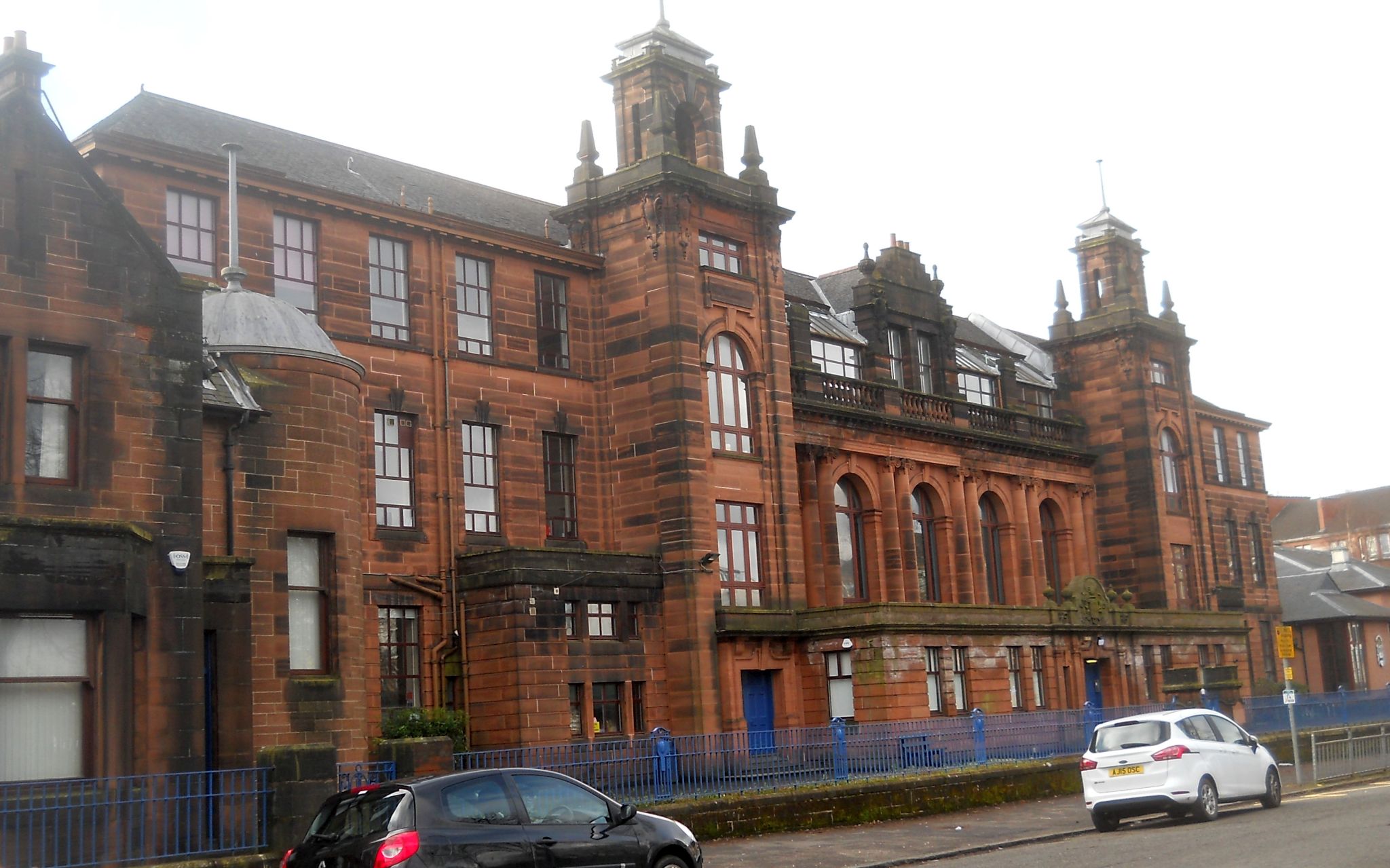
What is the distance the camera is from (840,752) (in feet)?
82.1

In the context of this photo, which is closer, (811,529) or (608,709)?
(608,709)

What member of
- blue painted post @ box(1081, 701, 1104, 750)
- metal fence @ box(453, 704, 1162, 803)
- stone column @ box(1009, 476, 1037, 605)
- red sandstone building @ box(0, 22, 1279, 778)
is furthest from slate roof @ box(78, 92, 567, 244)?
stone column @ box(1009, 476, 1037, 605)

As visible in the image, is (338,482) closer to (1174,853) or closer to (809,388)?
(1174,853)

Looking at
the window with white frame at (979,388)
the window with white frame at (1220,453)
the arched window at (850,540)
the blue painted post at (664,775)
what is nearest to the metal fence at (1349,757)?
the blue painted post at (664,775)

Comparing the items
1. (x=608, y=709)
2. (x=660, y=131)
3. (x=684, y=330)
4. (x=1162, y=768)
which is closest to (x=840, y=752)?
(x=1162, y=768)

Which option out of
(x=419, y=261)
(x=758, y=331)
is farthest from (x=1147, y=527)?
(x=419, y=261)

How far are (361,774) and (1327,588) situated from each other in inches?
2120

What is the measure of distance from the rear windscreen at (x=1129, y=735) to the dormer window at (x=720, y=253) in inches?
654

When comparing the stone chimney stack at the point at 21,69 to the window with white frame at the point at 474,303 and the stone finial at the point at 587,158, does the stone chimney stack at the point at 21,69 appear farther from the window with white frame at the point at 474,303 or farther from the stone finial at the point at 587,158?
the stone finial at the point at 587,158

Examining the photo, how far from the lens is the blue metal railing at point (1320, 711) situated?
3778 centimetres

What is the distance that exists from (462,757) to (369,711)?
4.53 meters

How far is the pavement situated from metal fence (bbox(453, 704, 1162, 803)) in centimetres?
111

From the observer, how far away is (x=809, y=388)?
39.2m

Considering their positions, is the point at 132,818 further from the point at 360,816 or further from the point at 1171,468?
the point at 1171,468
